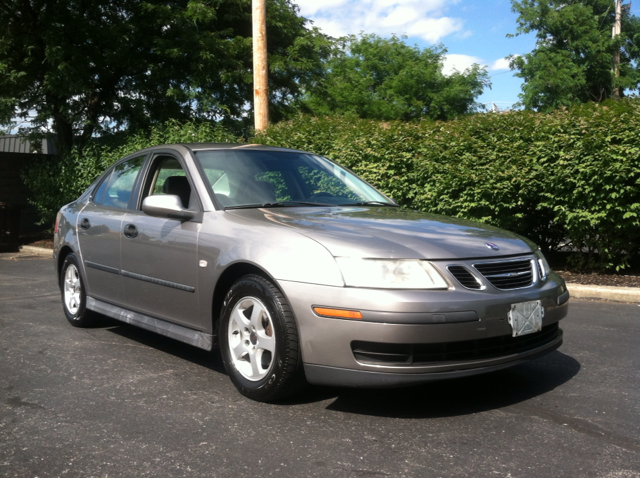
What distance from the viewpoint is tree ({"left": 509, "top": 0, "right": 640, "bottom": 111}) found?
38.8 m

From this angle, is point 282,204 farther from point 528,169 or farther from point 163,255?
point 528,169

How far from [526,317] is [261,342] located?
1503mm

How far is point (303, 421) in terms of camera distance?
3814mm

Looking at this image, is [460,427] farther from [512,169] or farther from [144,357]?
[512,169]

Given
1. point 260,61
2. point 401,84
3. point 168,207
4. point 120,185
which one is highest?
point 401,84

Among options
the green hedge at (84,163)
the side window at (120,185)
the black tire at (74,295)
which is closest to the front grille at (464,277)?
the side window at (120,185)

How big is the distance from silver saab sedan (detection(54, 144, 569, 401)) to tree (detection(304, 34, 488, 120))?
40600mm

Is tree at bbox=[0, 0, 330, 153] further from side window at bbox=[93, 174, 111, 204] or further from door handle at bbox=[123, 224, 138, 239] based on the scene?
door handle at bbox=[123, 224, 138, 239]

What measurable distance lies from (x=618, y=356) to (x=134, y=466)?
3.77 metres

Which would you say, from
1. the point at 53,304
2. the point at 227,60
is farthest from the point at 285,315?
the point at 227,60

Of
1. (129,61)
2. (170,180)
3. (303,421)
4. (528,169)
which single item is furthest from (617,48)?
(303,421)

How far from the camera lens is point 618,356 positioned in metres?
5.37

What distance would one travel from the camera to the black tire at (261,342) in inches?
153

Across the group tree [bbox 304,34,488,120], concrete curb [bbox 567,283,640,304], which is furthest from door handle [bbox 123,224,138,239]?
tree [bbox 304,34,488,120]
